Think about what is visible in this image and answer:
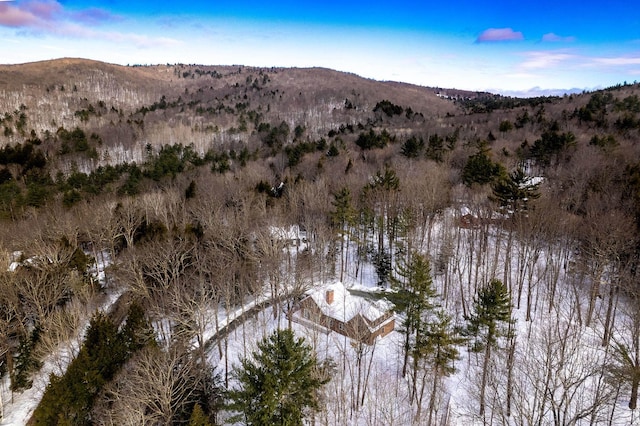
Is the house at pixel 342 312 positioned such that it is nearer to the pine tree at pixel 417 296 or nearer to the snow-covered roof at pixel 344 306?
the snow-covered roof at pixel 344 306

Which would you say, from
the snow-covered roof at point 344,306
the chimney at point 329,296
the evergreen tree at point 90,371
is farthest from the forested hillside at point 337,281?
the chimney at point 329,296

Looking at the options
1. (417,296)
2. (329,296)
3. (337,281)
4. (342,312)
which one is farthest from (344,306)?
(417,296)

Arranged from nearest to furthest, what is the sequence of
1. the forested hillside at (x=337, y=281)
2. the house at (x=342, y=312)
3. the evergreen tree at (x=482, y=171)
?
the forested hillside at (x=337, y=281) < the house at (x=342, y=312) < the evergreen tree at (x=482, y=171)

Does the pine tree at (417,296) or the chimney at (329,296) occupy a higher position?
the pine tree at (417,296)

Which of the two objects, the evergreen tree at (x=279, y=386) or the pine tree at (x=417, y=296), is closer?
the evergreen tree at (x=279, y=386)

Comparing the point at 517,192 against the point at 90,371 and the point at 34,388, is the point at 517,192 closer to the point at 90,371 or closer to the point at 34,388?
the point at 90,371

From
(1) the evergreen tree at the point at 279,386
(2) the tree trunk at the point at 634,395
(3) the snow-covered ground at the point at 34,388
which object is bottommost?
(3) the snow-covered ground at the point at 34,388

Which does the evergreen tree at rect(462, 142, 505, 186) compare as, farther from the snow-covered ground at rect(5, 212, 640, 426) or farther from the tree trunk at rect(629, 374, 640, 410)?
the tree trunk at rect(629, 374, 640, 410)

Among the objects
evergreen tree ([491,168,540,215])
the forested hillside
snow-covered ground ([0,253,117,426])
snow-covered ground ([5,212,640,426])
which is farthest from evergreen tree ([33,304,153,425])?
evergreen tree ([491,168,540,215])

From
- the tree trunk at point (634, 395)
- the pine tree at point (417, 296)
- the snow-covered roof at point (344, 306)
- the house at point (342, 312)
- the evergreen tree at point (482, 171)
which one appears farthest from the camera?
the evergreen tree at point (482, 171)
